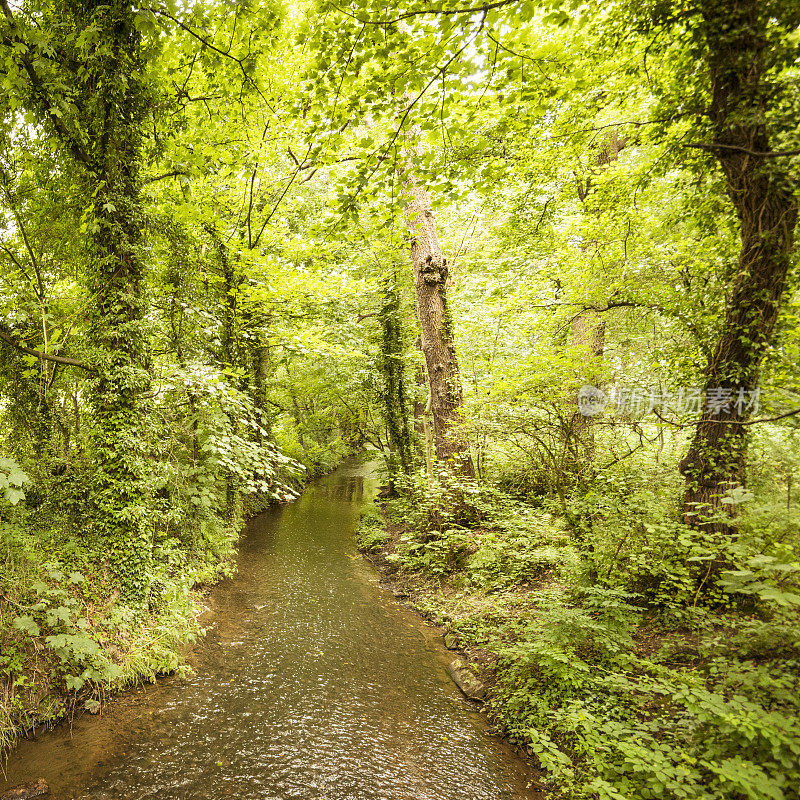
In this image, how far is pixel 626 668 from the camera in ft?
12.3

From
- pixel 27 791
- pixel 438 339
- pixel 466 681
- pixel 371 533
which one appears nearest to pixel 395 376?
pixel 438 339

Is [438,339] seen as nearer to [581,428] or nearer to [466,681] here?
[581,428]

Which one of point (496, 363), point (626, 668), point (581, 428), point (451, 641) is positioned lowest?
point (451, 641)

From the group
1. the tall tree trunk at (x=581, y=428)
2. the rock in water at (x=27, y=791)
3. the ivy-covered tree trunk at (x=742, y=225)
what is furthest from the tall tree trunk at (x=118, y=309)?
the tall tree trunk at (x=581, y=428)

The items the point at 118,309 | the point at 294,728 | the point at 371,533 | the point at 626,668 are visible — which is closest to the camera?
the point at 626,668

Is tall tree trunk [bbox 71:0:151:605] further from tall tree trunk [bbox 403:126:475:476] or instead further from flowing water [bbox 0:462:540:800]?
tall tree trunk [bbox 403:126:475:476]

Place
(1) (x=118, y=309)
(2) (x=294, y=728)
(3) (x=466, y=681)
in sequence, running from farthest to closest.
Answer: (1) (x=118, y=309) < (3) (x=466, y=681) < (2) (x=294, y=728)

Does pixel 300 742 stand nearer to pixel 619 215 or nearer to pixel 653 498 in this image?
pixel 653 498

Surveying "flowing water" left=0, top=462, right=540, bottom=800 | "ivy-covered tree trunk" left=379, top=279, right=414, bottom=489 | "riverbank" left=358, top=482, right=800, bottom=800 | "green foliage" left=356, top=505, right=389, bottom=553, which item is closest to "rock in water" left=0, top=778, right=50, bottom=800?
"flowing water" left=0, top=462, right=540, bottom=800

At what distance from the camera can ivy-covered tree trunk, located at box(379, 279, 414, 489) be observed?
11.9 m

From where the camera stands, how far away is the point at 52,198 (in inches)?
221

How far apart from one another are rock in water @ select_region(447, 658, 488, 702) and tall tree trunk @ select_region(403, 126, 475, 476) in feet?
11.6

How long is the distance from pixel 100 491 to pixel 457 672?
5.57 metres

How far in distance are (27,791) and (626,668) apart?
18.6 feet
